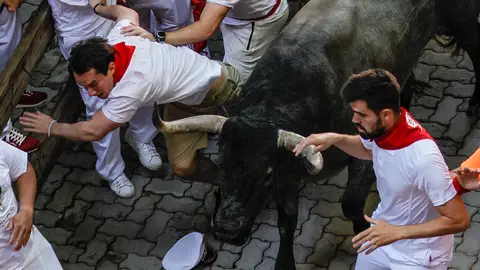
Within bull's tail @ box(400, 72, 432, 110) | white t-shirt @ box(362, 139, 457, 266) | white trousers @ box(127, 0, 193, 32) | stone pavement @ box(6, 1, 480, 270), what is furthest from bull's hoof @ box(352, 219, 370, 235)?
white trousers @ box(127, 0, 193, 32)

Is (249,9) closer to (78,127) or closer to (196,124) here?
(196,124)

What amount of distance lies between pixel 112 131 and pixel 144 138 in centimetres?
50

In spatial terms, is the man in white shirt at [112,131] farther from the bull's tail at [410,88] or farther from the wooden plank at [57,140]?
the bull's tail at [410,88]

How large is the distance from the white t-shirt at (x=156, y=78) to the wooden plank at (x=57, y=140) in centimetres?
125

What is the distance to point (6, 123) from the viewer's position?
311 inches

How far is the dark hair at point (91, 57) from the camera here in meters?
7.10

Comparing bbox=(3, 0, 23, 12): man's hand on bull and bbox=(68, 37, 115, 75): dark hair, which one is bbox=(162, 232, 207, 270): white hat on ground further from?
bbox=(3, 0, 23, 12): man's hand on bull

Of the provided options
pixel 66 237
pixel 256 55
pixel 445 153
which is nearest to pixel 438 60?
pixel 445 153

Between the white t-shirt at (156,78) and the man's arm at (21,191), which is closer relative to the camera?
the man's arm at (21,191)

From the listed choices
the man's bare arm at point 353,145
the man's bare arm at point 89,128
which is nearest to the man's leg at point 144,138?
the man's bare arm at point 89,128

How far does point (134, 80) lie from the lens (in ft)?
23.9

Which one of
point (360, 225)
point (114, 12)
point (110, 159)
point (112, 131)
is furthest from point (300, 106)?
point (110, 159)

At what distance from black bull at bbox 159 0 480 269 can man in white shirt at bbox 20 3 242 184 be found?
1.17 ft

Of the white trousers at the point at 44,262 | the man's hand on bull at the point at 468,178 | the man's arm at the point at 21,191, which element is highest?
the man's hand on bull at the point at 468,178
